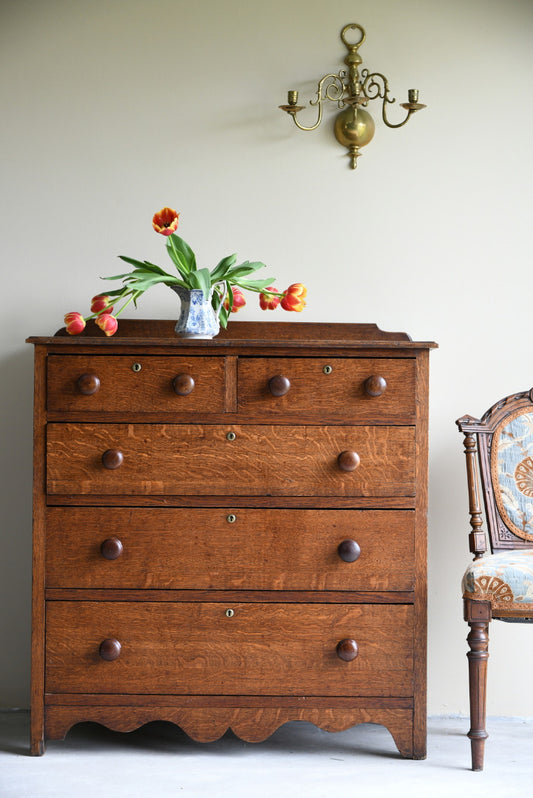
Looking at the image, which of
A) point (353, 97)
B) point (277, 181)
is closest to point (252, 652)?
point (277, 181)

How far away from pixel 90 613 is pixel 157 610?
189 millimetres

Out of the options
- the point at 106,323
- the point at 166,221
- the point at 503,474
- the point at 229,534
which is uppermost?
the point at 166,221

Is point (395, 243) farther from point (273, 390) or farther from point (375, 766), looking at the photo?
point (375, 766)

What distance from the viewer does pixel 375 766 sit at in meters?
2.32

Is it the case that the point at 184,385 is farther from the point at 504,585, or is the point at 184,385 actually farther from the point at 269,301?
the point at 504,585

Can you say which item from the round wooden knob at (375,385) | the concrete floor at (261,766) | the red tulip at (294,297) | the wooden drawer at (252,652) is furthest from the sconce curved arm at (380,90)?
the concrete floor at (261,766)

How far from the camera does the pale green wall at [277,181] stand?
282 cm

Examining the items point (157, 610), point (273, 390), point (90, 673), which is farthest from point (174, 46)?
point (90, 673)

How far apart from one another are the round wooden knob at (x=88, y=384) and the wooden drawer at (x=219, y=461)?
0.33ft

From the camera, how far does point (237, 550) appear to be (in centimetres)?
229

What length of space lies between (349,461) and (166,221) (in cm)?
87

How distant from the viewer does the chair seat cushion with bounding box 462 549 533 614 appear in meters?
2.23

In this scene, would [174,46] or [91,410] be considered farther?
[174,46]

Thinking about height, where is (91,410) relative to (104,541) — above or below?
above
